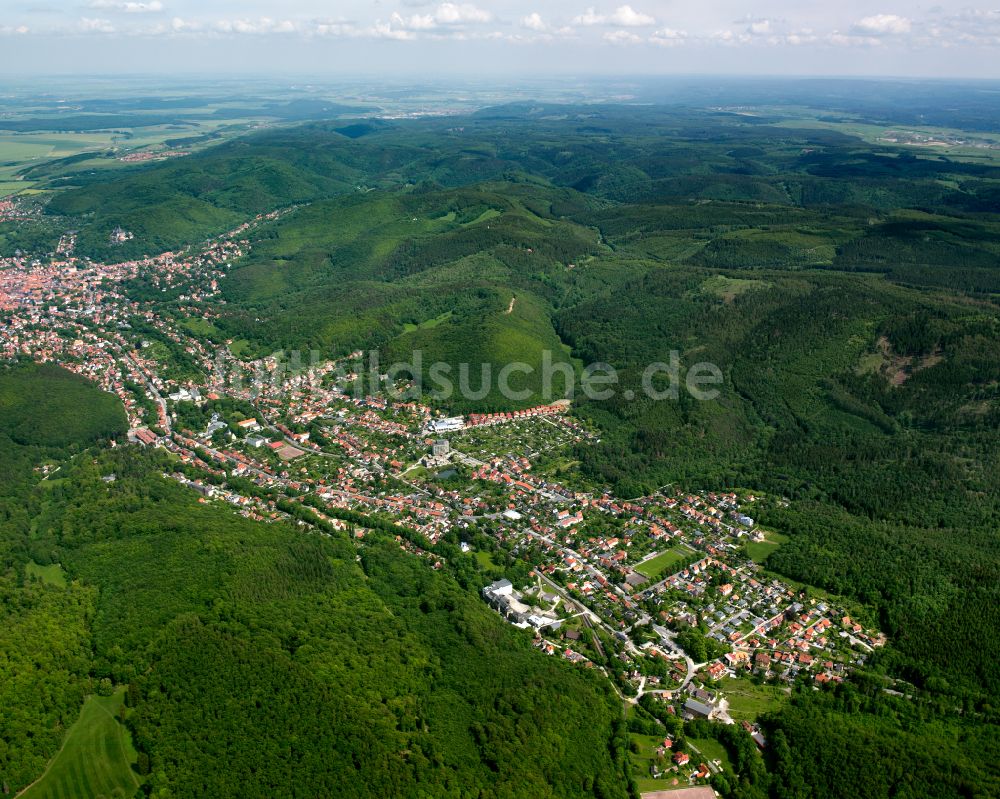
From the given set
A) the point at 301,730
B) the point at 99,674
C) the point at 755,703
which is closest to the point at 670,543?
the point at 755,703

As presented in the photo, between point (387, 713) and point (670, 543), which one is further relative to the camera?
point (670, 543)

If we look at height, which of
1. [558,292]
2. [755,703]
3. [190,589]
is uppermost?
[558,292]

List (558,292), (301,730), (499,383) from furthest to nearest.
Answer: (558,292)
(499,383)
(301,730)

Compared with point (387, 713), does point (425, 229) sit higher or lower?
higher

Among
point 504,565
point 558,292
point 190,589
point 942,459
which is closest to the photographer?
point 190,589

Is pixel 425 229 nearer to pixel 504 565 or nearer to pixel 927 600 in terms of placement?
pixel 504 565

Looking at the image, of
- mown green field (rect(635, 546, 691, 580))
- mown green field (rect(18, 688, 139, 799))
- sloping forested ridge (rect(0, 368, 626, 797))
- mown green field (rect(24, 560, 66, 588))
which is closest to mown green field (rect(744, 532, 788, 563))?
mown green field (rect(635, 546, 691, 580))

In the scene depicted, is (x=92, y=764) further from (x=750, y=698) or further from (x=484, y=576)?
(x=750, y=698)

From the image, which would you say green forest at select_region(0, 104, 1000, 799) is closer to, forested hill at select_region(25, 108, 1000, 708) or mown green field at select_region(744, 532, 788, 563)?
forested hill at select_region(25, 108, 1000, 708)
